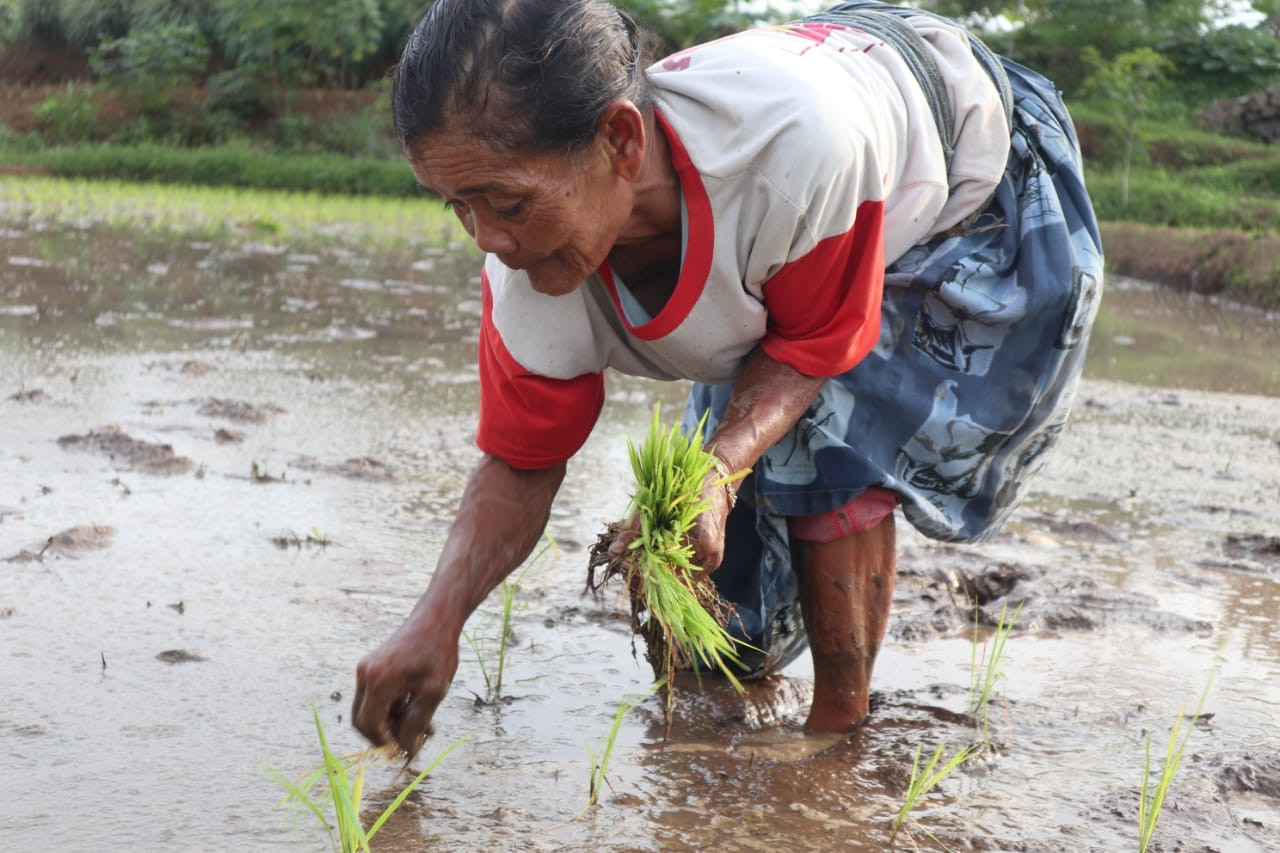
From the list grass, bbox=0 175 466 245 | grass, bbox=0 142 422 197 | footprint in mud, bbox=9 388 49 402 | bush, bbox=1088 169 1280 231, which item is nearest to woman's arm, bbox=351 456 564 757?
footprint in mud, bbox=9 388 49 402

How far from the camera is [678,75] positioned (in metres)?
1.87

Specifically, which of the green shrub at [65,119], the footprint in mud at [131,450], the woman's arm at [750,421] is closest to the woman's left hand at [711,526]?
the woman's arm at [750,421]

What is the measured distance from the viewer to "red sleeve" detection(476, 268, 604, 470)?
1.95 meters

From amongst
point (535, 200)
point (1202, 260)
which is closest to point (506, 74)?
point (535, 200)

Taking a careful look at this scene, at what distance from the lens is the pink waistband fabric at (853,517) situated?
2.12m

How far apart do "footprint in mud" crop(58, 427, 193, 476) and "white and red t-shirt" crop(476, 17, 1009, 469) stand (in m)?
1.79

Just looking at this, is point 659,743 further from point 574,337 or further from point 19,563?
point 19,563

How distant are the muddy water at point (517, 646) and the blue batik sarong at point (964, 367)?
13.9 inches

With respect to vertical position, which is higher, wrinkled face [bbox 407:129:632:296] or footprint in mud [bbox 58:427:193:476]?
wrinkled face [bbox 407:129:632:296]

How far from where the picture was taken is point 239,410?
14.0 feet

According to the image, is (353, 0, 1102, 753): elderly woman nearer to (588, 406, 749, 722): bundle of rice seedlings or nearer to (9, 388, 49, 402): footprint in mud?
(588, 406, 749, 722): bundle of rice seedlings

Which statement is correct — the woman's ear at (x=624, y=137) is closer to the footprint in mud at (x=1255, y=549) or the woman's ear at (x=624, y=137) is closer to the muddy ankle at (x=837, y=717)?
the muddy ankle at (x=837, y=717)

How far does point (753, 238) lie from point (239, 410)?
9.18ft

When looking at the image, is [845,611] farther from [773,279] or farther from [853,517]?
[773,279]
